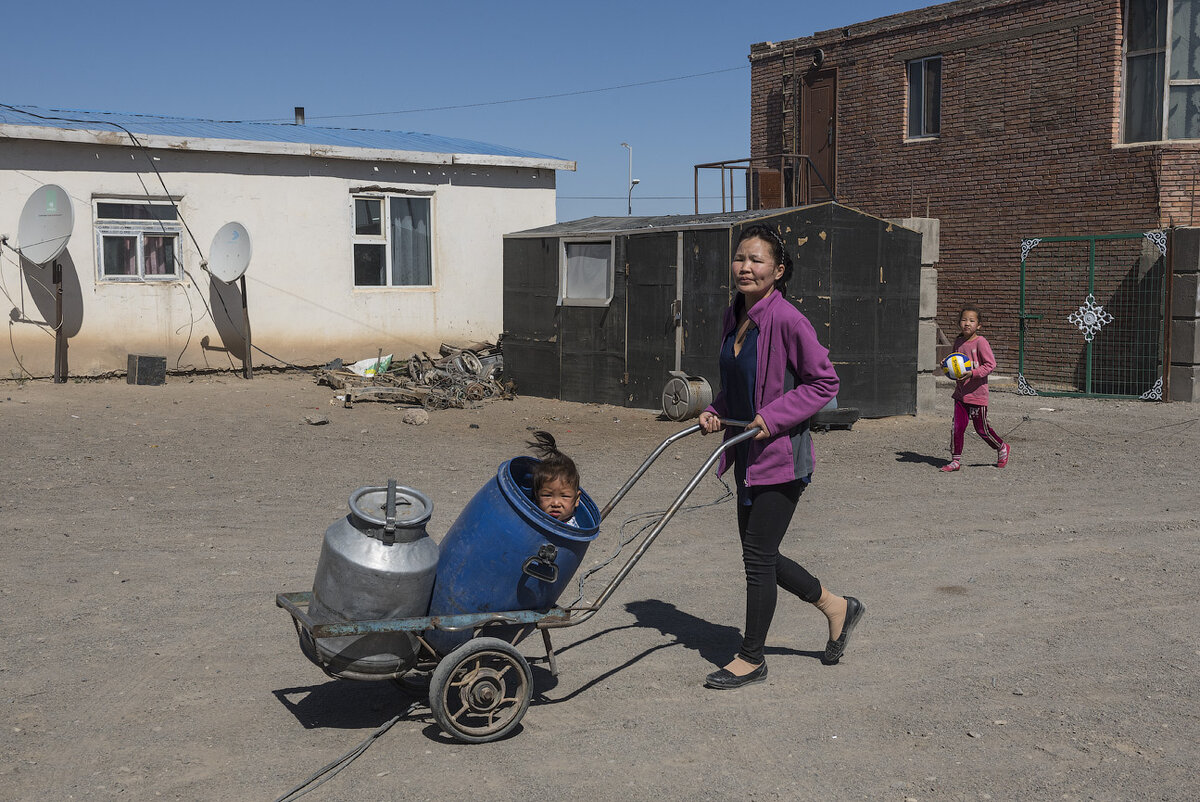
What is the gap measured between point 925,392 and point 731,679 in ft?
34.5

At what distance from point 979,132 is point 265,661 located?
59.2 ft

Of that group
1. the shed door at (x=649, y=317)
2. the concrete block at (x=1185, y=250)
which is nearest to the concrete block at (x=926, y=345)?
the shed door at (x=649, y=317)

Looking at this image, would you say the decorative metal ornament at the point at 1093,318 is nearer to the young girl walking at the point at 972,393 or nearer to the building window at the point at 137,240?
the young girl walking at the point at 972,393

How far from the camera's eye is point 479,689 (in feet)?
13.2

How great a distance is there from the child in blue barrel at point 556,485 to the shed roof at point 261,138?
13245 mm

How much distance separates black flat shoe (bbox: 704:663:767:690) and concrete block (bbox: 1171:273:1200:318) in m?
13.4

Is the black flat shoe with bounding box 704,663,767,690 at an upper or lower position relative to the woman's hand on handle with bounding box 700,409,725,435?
lower

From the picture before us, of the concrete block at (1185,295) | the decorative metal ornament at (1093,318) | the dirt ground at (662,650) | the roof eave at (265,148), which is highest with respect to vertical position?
the roof eave at (265,148)

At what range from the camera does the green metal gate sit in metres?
17.1

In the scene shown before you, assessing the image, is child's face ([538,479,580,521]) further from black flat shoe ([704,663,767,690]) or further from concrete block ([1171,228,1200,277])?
concrete block ([1171,228,1200,277])

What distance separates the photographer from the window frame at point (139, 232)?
1567 centimetres

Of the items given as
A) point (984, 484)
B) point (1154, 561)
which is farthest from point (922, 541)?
point (984, 484)

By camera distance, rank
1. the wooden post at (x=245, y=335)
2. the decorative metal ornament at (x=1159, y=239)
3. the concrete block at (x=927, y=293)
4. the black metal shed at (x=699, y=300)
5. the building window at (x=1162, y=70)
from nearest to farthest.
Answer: the black metal shed at (x=699, y=300), the concrete block at (x=927, y=293), the wooden post at (x=245, y=335), the decorative metal ornament at (x=1159, y=239), the building window at (x=1162, y=70)

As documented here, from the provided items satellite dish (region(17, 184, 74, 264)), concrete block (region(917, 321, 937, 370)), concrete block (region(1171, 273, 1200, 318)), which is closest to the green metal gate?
concrete block (region(1171, 273, 1200, 318))
